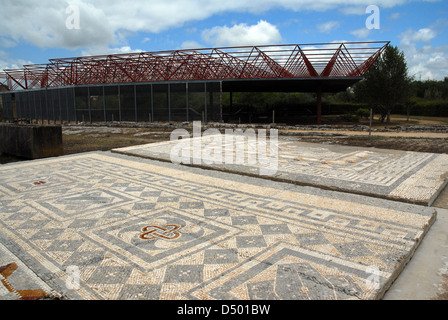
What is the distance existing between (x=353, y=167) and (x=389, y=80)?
2259cm

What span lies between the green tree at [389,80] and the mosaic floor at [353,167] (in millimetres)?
18512

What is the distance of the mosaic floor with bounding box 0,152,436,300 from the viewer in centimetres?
293

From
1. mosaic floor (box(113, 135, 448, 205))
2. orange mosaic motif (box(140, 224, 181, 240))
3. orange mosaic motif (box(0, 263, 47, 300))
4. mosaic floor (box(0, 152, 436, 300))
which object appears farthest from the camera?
mosaic floor (box(113, 135, 448, 205))

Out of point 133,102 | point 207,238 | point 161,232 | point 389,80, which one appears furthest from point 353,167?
point 389,80

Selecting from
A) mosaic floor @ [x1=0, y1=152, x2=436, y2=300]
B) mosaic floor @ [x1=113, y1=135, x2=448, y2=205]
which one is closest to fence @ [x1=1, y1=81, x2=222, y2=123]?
mosaic floor @ [x1=113, y1=135, x2=448, y2=205]

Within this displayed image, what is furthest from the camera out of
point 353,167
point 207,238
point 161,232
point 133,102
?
point 133,102

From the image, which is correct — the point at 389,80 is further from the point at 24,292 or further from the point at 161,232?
the point at 24,292

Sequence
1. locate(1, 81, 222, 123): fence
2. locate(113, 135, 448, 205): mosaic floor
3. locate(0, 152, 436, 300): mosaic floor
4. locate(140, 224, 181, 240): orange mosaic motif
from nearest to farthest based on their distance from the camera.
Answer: locate(0, 152, 436, 300): mosaic floor < locate(140, 224, 181, 240): orange mosaic motif < locate(113, 135, 448, 205): mosaic floor < locate(1, 81, 222, 123): fence

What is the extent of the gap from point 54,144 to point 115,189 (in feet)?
18.3

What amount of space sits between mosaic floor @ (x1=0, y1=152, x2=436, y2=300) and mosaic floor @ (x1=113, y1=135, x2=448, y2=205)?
529 millimetres

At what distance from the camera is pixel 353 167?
7992 mm

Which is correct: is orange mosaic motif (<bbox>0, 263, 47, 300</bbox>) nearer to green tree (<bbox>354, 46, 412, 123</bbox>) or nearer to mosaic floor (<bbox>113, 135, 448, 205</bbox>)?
mosaic floor (<bbox>113, 135, 448, 205</bbox>)
